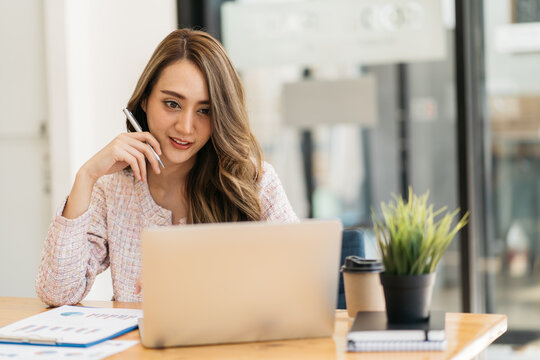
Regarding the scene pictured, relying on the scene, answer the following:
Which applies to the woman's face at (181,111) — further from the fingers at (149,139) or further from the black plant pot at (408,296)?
the black plant pot at (408,296)

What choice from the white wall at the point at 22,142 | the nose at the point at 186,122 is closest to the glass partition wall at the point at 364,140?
the white wall at the point at 22,142

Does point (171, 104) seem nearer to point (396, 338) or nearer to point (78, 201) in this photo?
point (78, 201)

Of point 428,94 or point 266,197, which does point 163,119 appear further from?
point 428,94

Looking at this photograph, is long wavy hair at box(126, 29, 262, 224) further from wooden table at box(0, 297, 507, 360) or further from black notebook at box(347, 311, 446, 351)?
black notebook at box(347, 311, 446, 351)

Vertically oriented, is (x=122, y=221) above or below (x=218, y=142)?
below

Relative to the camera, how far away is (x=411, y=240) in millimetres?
1266

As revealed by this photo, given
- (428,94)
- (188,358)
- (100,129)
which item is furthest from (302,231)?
(428,94)

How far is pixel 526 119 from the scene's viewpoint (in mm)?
3389

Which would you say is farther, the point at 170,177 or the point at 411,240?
the point at 170,177

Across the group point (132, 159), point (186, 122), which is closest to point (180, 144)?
point (186, 122)

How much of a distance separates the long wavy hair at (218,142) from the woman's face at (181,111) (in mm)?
26

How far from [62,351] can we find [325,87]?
2.55 m

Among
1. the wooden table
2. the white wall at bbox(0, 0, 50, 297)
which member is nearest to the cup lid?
the wooden table

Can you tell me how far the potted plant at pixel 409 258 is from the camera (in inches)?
49.9
